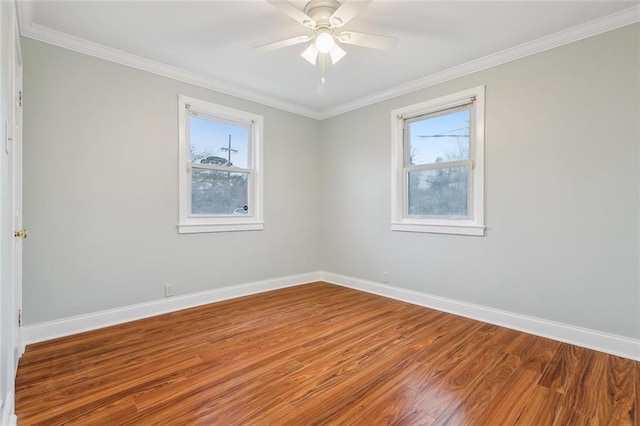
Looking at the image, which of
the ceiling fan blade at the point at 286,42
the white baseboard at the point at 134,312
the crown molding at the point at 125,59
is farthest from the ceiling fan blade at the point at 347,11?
the white baseboard at the point at 134,312

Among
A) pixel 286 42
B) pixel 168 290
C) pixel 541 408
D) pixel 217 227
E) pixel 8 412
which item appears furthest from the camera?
pixel 217 227

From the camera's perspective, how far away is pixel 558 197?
2611 millimetres

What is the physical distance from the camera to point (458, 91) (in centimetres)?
324

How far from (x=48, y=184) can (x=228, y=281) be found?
1.97 m

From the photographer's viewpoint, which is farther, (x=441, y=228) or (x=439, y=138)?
(x=439, y=138)

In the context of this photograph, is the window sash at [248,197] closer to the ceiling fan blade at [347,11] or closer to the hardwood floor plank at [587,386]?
the ceiling fan blade at [347,11]

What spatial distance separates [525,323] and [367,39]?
2.81 metres

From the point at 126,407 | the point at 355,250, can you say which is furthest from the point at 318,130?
the point at 126,407

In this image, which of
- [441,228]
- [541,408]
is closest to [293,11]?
[441,228]

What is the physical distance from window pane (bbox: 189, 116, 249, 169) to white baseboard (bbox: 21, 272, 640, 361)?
158 centimetres

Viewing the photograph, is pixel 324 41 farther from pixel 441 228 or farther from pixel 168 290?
pixel 168 290

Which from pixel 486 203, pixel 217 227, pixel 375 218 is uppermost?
pixel 486 203

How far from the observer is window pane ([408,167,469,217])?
10.8 feet

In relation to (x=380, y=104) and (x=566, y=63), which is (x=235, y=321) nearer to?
(x=380, y=104)
